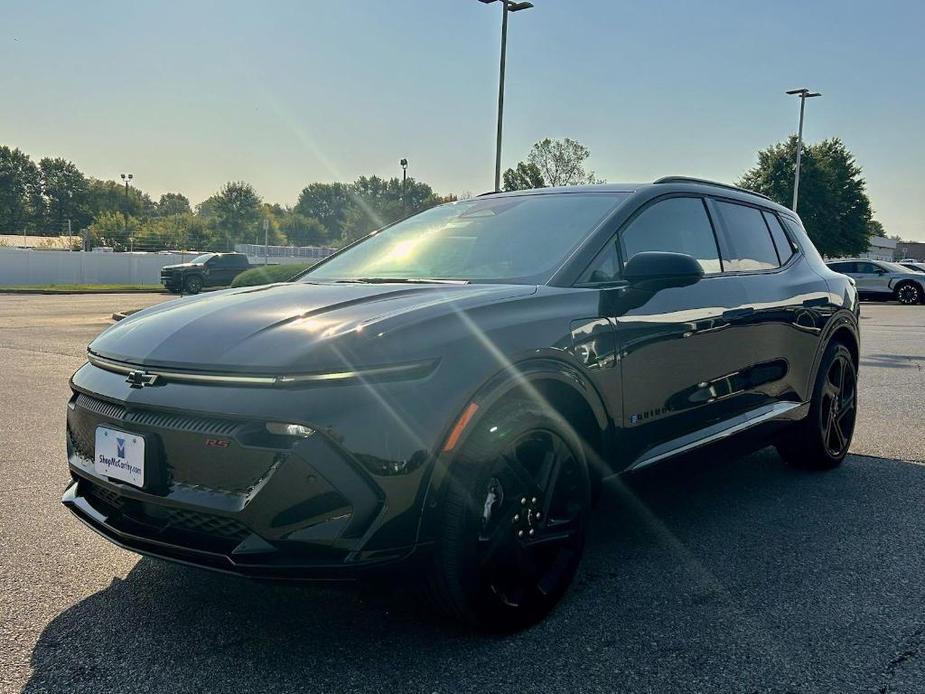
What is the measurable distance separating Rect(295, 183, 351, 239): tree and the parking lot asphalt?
532 ft

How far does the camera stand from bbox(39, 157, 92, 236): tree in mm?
95250

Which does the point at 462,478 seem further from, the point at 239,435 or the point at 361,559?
the point at 239,435

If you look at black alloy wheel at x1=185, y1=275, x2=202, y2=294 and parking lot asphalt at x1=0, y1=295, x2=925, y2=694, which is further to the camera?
black alloy wheel at x1=185, y1=275, x2=202, y2=294

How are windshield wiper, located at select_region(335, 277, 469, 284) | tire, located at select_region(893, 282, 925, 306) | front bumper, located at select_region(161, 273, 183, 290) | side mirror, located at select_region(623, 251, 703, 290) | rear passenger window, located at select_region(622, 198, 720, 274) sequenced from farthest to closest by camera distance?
front bumper, located at select_region(161, 273, 183, 290)
tire, located at select_region(893, 282, 925, 306)
rear passenger window, located at select_region(622, 198, 720, 274)
windshield wiper, located at select_region(335, 277, 469, 284)
side mirror, located at select_region(623, 251, 703, 290)

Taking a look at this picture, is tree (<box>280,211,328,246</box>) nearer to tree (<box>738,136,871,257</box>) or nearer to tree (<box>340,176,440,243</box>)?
tree (<box>340,176,440,243</box>)

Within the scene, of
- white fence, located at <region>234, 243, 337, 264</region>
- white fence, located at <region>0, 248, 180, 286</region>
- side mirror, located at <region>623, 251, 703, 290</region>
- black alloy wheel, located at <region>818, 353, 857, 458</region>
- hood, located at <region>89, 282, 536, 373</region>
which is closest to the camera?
hood, located at <region>89, 282, 536, 373</region>

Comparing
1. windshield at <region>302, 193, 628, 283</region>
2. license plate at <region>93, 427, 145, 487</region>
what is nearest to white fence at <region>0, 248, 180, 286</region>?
windshield at <region>302, 193, 628, 283</region>

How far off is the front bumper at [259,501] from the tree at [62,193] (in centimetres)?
10447

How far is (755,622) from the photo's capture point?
2.76 meters

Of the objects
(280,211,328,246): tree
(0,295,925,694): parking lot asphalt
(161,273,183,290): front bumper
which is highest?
(280,211,328,246): tree

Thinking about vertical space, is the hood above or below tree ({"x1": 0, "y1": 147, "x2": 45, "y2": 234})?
below

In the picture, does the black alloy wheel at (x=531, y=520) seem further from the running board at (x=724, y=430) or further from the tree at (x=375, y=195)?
the tree at (x=375, y=195)

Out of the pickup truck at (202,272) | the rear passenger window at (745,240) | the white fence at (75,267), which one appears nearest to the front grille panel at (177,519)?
the rear passenger window at (745,240)

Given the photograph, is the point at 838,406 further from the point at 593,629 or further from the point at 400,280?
the point at 400,280
